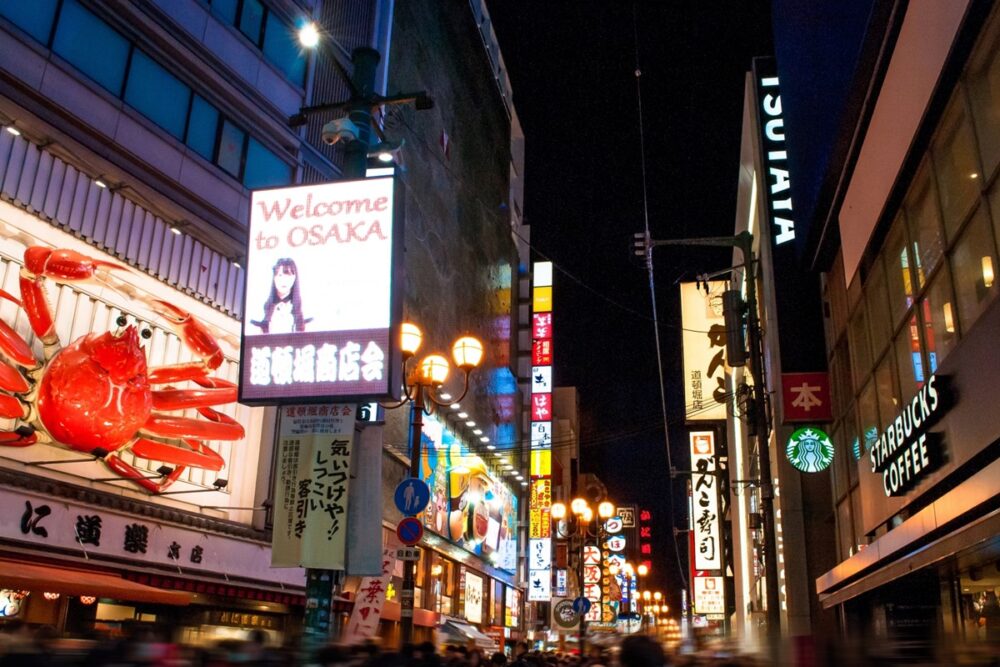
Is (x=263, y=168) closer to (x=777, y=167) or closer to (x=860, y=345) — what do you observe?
(x=777, y=167)

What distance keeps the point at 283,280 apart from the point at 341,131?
2247 mm

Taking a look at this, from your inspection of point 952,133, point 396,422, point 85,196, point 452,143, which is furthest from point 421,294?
point 952,133

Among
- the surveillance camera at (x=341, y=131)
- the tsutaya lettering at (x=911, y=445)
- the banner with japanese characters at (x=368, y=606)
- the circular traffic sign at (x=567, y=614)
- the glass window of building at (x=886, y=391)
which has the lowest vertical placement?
the circular traffic sign at (x=567, y=614)

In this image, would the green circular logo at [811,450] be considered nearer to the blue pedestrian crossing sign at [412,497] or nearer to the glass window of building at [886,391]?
the glass window of building at [886,391]

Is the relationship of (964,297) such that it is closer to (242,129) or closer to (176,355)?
(176,355)

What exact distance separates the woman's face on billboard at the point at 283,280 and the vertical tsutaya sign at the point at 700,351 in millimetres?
26620

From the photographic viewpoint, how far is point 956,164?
463 inches

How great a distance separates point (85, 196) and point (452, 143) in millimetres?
27796

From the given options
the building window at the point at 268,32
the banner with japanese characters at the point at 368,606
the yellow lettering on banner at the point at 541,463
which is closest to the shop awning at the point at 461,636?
the banner with japanese characters at the point at 368,606

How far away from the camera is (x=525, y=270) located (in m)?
63.2

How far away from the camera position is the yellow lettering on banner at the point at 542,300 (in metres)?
55.1

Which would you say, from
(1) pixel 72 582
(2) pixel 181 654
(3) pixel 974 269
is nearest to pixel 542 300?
(1) pixel 72 582

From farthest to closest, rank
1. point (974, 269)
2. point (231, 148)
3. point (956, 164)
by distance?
point (231, 148), point (956, 164), point (974, 269)

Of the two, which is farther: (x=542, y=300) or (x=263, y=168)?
(x=542, y=300)
